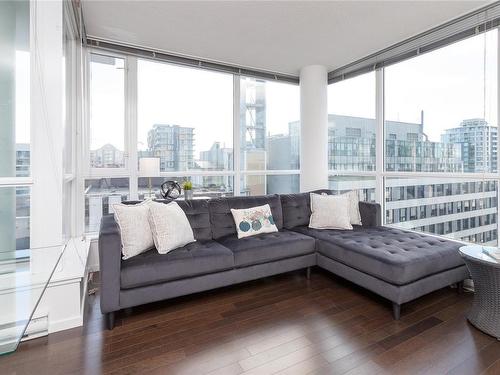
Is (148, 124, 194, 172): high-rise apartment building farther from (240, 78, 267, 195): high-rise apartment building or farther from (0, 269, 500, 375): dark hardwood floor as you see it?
(0, 269, 500, 375): dark hardwood floor

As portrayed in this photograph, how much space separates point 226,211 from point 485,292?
7.42 ft

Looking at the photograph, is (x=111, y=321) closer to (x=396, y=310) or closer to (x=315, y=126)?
(x=396, y=310)

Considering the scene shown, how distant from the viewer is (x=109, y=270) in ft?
6.70

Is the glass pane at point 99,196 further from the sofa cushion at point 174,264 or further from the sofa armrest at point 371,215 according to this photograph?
the sofa armrest at point 371,215

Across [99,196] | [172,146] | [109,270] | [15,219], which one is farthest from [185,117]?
[109,270]

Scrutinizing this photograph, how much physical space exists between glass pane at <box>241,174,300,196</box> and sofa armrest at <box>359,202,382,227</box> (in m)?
1.34

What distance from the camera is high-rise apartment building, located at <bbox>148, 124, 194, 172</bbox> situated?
3646mm

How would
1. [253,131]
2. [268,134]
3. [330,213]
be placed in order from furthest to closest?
[268,134] < [253,131] < [330,213]

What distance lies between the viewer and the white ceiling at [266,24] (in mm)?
2584

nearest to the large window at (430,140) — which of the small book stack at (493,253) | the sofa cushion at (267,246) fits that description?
the small book stack at (493,253)

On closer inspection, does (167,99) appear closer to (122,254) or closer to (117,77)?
(117,77)

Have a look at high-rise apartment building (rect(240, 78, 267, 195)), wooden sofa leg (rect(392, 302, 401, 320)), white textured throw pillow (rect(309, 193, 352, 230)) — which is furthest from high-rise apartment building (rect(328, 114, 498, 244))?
wooden sofa leg (rect(392, 302, 401, 320))

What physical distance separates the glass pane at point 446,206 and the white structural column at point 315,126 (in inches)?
36.0

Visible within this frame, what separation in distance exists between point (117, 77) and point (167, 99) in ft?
2.03
